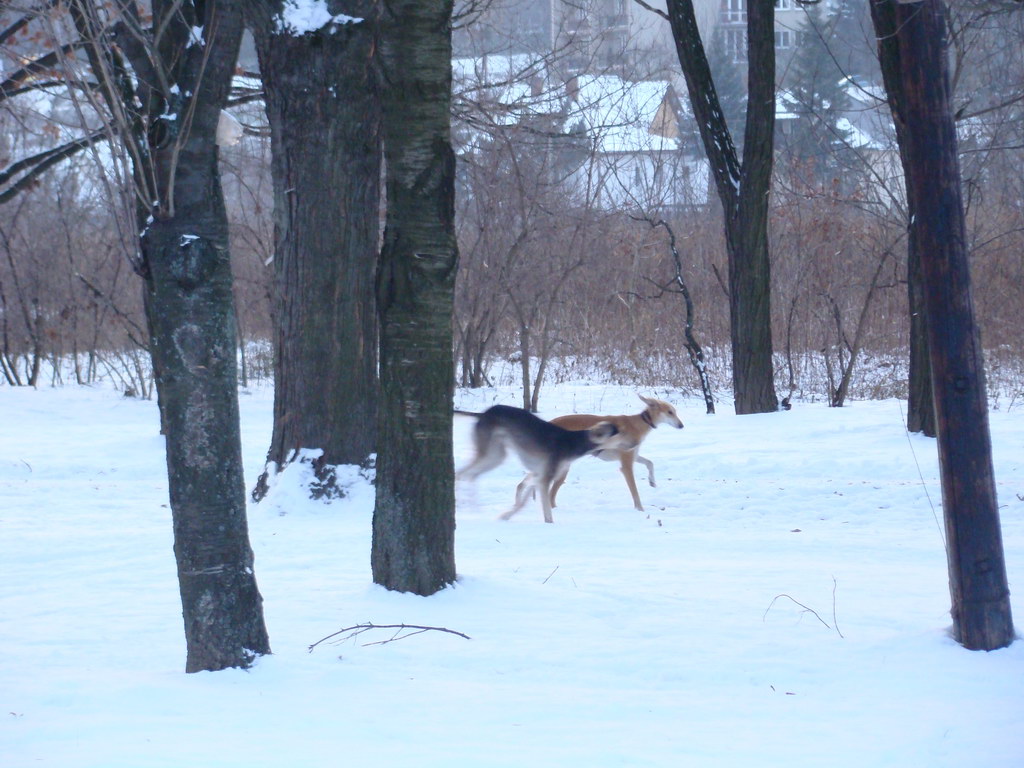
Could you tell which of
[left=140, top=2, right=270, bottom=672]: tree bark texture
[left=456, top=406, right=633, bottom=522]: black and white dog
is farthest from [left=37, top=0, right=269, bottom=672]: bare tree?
[left=456, top=406, right=633, bottom=522]: black and white dog

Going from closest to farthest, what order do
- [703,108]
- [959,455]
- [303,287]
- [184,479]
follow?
[184,479] < [959,455] < [303,287] < [703,108]

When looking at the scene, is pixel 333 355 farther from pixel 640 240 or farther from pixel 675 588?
pixel 640 240

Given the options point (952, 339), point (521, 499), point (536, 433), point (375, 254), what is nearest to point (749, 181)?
point (536, 433)

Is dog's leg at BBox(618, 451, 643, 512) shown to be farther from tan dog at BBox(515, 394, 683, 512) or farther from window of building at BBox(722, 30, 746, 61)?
window of building at BBox(722, 30, 746, 61)

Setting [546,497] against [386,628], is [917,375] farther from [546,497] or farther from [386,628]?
[386,628]

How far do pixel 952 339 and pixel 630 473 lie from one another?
17.0 feet

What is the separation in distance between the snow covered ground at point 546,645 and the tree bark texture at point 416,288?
20.7 inches

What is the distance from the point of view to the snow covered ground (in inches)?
154

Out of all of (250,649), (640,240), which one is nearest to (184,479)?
(250,649)

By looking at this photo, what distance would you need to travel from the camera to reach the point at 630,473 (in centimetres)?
1004

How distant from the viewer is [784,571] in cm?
722

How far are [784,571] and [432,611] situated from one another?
2730 mm

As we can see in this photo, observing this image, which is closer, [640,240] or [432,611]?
[432,611]

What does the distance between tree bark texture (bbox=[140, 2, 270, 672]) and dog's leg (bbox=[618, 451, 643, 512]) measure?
19.1ft
